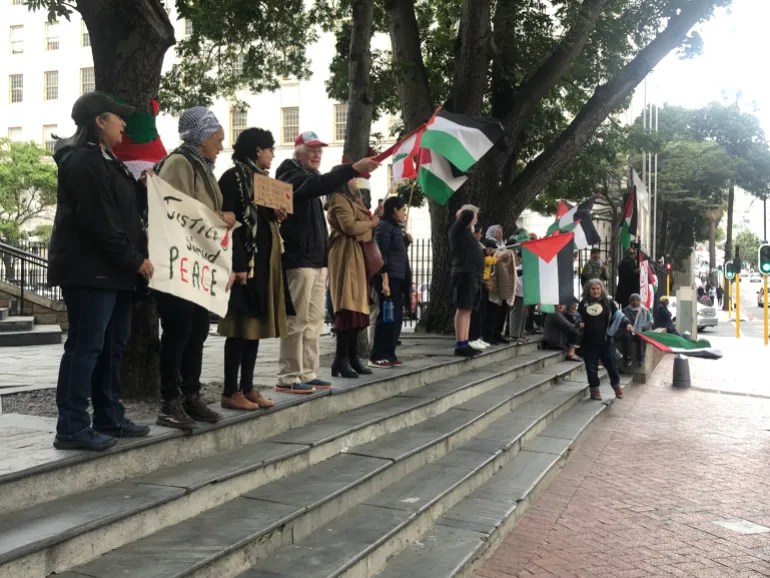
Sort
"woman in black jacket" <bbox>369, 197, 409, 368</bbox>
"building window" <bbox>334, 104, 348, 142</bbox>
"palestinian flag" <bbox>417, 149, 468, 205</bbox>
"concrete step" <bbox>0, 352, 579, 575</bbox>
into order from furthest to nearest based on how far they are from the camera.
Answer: "building window" <bbox>334, 104, 348, 142</bbox>, "palestinian flag" <bbox>417, 149, 468, 205</bbox>, "woman in black jacket" <bbox>369, 197, 409, 368</bbox>, "concrete step" <bbox>0, 352, 579, 575</bbox>

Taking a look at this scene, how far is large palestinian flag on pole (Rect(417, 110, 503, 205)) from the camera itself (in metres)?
8.17

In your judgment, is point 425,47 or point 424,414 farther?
point 425,47

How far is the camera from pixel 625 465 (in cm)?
775

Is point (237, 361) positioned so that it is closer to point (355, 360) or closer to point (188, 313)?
point (188, 313)

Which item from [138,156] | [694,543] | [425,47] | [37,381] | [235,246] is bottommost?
[694,543]

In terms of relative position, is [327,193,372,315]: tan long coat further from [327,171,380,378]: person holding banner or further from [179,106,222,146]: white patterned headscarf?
[179,106,222,146]: white patterned headscarf

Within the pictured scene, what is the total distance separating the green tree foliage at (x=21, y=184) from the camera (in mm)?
42375

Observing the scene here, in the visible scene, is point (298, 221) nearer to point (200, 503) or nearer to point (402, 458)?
point (402, 458)

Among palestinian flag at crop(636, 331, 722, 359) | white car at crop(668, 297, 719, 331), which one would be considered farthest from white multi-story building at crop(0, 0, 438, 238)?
palestinian flag at crop(636, 331, 722, 359)

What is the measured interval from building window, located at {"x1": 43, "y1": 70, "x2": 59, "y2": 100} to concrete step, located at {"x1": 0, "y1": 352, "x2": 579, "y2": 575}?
5366 cm

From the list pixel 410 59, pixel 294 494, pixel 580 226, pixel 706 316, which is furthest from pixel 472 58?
pixel 706 316

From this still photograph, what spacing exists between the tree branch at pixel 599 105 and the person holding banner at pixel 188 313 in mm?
10269

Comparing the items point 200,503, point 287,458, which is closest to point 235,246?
point 287,458

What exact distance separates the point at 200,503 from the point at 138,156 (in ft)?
8.02
